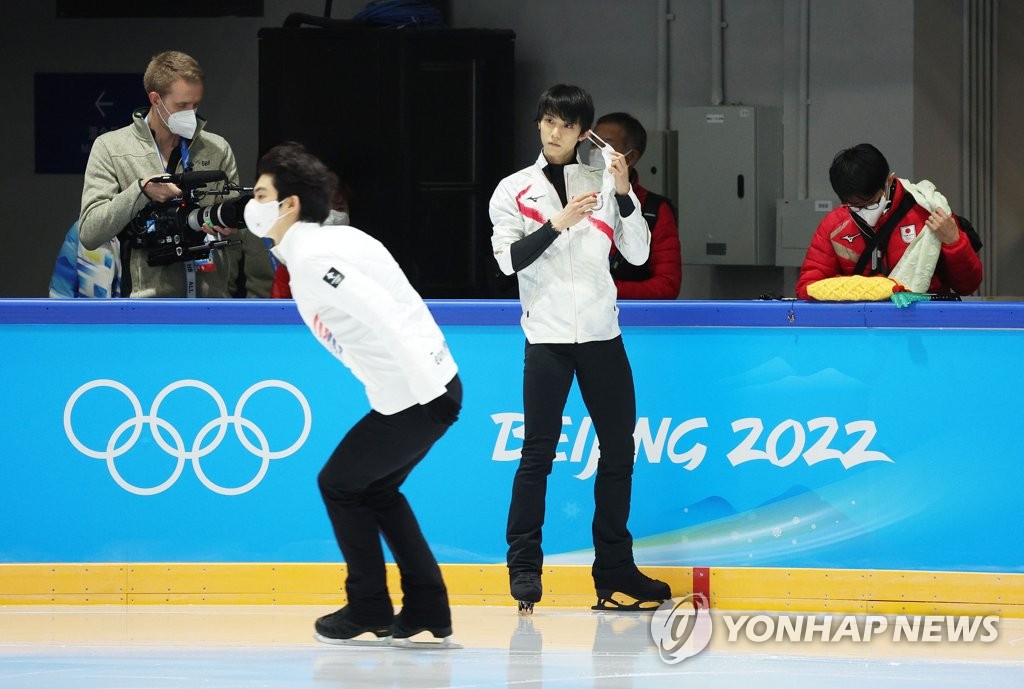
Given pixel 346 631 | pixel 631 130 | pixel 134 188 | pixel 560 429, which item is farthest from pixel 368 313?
pixel 631 130

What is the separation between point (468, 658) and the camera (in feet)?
14.3

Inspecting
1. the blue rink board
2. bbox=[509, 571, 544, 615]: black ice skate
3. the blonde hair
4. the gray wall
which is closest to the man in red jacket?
the blue rink board

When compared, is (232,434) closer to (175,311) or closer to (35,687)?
(175,311)

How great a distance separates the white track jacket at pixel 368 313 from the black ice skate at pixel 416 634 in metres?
0.72

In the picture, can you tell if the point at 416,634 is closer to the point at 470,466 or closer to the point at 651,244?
the point at 470,466

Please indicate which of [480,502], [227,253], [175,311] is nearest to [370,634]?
[480,502]

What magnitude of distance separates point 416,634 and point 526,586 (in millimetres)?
563

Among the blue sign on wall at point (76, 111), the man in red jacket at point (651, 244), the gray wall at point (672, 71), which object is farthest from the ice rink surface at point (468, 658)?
the blue sign on wall at point (76, 111)

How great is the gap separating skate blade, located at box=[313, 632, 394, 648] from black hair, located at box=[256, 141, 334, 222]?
4.17 ft

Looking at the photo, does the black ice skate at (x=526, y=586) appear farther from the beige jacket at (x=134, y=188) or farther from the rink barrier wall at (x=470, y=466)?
the beige jacket at (x=134, y=188)

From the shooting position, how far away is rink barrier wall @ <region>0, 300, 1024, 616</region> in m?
5.12

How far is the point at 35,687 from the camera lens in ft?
13.2

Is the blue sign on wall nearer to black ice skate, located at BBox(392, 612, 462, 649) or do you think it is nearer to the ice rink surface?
the ice rink surface

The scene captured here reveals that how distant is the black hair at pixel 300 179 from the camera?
4.11 meters
